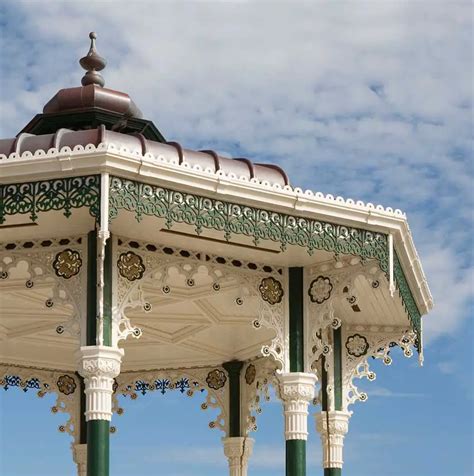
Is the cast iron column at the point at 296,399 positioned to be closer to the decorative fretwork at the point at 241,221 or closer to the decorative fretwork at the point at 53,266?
the decorative fretwork at the point at 241,221

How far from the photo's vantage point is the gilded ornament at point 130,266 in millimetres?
17781

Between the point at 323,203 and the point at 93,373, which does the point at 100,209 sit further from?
the point at 323,203

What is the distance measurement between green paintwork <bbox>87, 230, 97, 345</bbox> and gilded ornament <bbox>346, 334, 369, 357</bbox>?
592 centimetres

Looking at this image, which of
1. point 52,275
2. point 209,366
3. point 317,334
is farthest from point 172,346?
point 52,275

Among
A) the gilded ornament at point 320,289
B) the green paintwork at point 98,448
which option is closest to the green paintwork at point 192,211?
the gilded ornament at point 320,289

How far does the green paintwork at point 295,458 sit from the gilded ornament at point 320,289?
2153mm

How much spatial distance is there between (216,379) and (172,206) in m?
7.83

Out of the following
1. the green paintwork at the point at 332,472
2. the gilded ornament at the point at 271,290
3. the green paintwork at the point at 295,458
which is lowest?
the green paintwork at the point at 332,472

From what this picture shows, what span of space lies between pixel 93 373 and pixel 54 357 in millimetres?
7775

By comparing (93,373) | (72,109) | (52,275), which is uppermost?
(72,109)

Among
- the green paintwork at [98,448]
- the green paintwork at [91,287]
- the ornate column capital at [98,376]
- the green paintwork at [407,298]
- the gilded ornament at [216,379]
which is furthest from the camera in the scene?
the gilded ornament at [216,379]

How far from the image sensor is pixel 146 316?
22.9 m

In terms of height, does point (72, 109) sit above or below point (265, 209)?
above

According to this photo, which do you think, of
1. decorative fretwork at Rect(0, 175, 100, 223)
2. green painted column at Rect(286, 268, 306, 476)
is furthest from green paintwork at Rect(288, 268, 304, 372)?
decorative fretwork at Rect(0, 175, 100, 223)
